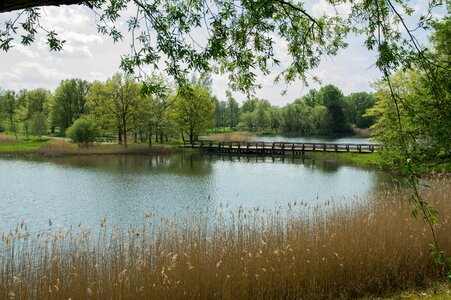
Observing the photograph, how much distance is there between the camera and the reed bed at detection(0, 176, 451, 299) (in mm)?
5320

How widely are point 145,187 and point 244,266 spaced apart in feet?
54.6

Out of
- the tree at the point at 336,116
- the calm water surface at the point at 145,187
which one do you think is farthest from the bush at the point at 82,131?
the tree at the point at 336,116

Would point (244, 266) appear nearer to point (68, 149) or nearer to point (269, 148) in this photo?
point (68, 149)

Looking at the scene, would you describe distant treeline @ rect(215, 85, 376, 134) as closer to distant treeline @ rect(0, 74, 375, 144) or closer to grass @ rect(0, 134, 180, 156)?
distant treeline @ rect(0, 74, 375, 144)

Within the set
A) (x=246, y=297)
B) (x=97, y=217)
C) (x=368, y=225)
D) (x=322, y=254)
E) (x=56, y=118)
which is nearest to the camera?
(x=246, y=297)

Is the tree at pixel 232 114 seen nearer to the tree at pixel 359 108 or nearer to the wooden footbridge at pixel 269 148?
the tree at pixel 359 108

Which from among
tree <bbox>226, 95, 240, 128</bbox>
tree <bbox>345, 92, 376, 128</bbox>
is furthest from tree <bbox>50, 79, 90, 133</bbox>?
tree <bbox>345, 92, 376, 128</bbox>

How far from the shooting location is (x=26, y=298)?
5.17 m

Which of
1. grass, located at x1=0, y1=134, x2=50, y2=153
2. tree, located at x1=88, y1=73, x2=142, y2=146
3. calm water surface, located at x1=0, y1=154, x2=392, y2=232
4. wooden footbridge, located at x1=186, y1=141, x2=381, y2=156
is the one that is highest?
tree, located at x1=88, y1=73, x2=142, y2=146

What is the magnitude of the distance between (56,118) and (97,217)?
50.7 m

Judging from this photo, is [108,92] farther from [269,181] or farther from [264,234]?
[264,234]

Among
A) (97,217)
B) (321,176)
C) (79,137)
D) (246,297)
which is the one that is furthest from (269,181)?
(79,137)

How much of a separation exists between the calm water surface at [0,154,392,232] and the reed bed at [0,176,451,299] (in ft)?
8.75

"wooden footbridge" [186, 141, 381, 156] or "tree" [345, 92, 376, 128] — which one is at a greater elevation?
"tree" [345, 92, 376, 128]
